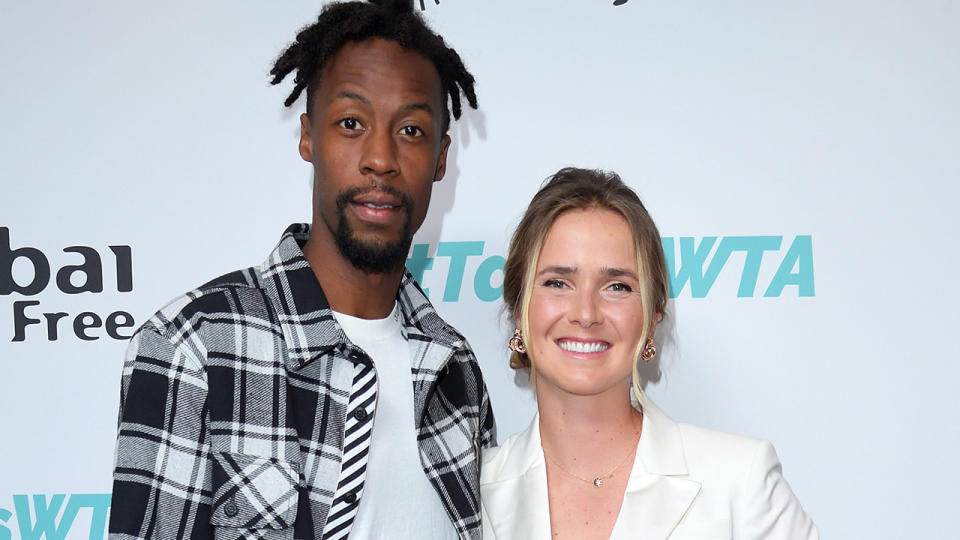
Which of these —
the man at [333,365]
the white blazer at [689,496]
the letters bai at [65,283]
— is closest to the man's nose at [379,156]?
the man at [333,365]

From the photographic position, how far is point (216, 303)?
1558mm

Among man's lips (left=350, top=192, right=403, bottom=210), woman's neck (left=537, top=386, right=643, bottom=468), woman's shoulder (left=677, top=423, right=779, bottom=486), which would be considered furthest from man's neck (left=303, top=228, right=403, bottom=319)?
woman's shoulder (left=677, top=423, right=779, bottom=486)

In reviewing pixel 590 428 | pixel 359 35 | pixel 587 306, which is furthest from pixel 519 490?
pixel 359 35

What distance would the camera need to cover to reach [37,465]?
2311 mm

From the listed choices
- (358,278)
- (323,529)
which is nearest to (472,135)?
(358,278)

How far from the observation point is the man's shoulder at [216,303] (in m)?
1.50

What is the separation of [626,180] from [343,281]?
908 mm

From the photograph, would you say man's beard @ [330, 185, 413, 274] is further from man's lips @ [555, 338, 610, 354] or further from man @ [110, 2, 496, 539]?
man's lips @ [555, 338, 610, 354]

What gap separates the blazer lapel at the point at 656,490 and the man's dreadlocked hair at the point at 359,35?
83 cm

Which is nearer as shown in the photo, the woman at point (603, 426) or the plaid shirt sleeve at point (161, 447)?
the plaid shirt sleeve at point (161, 447)

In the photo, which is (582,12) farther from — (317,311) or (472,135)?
(317,311)

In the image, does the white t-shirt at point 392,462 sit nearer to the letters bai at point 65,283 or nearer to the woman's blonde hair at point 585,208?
the woman's blonde hair at point 585,208

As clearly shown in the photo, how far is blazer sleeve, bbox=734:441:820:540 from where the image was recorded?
165 centimetres

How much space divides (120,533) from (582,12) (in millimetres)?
1683
